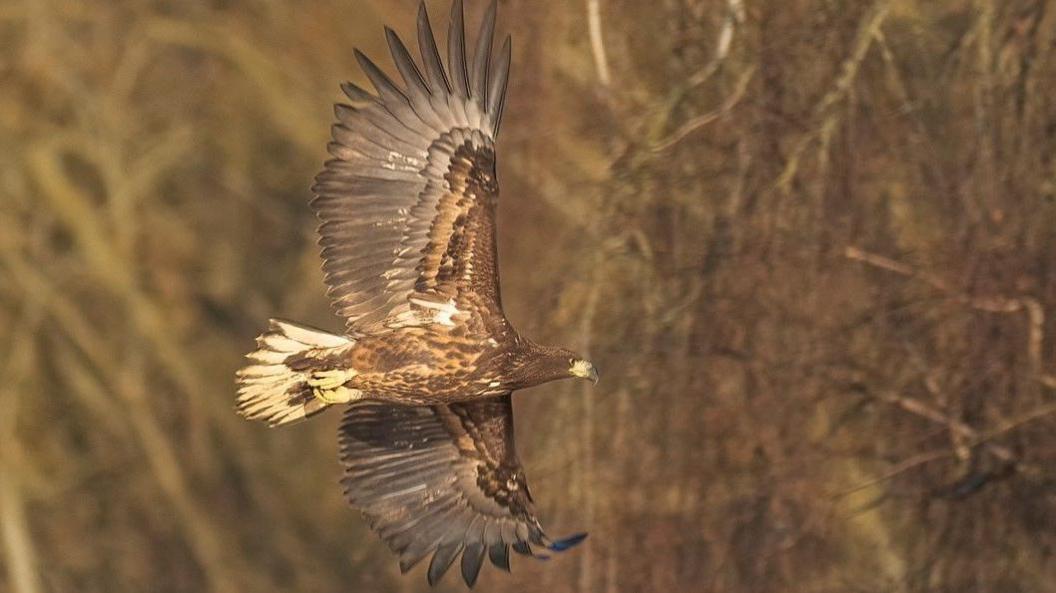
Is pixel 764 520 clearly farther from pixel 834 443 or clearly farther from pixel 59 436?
pixel 59 436

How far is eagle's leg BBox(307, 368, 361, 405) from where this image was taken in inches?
393

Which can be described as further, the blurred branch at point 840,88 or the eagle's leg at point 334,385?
the blurred branch at point 840,88

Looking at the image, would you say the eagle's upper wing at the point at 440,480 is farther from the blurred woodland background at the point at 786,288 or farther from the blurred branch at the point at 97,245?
the blurred branch at the point at 97,245

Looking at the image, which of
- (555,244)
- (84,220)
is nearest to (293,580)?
(84,220)

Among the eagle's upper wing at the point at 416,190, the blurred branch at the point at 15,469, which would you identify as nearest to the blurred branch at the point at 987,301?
the eagle's upper wing at the point at 416,190

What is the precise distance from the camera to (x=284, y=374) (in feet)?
33.6

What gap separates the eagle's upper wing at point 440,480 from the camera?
1050 centimetres

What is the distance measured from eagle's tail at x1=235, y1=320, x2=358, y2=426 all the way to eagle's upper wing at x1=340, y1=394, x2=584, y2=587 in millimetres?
518

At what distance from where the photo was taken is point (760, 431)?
11.7 meters

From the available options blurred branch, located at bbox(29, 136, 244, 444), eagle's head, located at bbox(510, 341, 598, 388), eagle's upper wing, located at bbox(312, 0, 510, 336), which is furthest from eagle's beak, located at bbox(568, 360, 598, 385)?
blurred branch, located at bbox(29, 136, 244, 444)

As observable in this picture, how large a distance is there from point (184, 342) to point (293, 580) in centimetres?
207

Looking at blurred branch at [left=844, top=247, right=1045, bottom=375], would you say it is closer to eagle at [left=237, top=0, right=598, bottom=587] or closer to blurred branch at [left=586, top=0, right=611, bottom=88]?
blurred branch at [left=586, top=0, right=611, bottom=88]

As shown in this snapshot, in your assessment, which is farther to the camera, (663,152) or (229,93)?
(229,93)

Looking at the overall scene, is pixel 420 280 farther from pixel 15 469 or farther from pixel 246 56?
pixel 15 469
